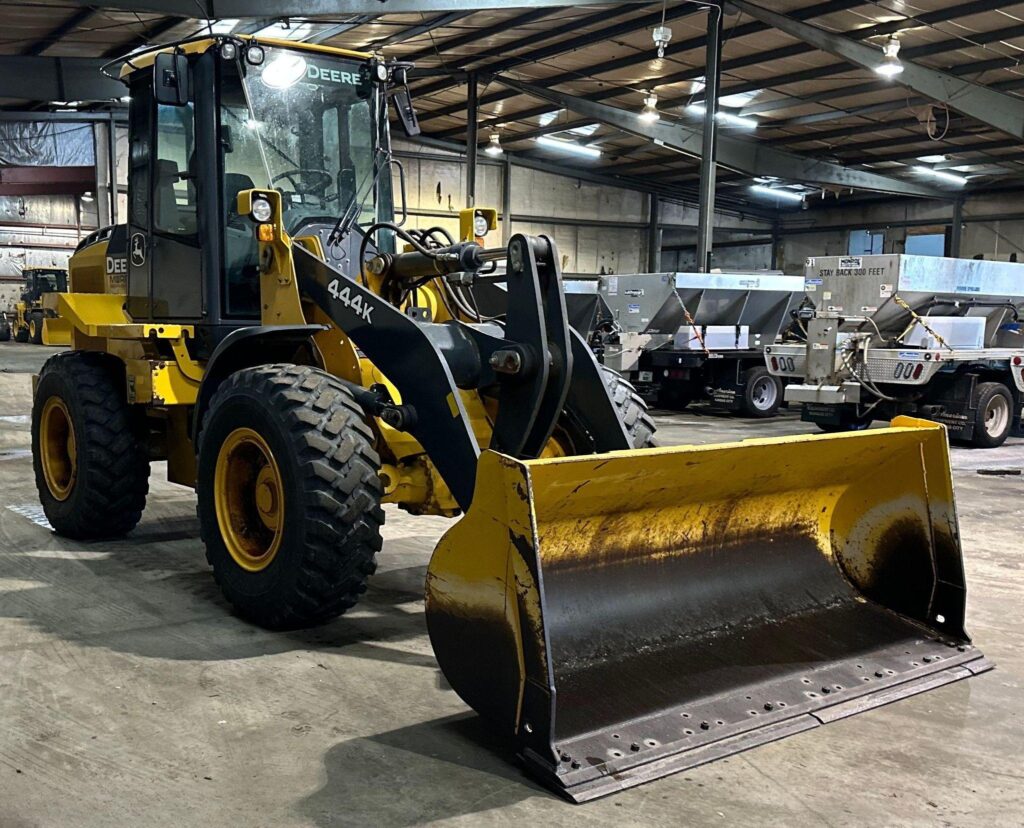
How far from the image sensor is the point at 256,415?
4.22 m

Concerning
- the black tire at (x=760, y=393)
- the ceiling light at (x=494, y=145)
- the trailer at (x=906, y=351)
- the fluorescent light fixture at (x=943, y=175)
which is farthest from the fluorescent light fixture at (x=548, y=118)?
the trailer at (x=906, y=351)

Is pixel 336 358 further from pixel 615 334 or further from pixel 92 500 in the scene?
pixel 615 334

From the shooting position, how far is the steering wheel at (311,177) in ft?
17.0

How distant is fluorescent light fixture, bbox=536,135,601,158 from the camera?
90.0ft

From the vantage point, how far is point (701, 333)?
1509 cm

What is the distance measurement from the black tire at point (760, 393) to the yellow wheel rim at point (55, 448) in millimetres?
10957

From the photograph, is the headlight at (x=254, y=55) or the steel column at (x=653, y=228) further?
the steel column at (x=653, y=228)

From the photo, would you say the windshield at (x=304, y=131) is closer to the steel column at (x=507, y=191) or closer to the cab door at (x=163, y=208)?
the cab door at (x=163, y=208)

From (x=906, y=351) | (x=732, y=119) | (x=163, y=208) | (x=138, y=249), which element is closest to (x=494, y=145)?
(x=732, y=119)

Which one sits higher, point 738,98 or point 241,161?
point 738,98

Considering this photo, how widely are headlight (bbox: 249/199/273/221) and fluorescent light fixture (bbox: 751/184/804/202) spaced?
92.2 feet

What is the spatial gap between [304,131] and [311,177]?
242mm

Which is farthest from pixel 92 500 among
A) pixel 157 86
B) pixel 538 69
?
pixel 538 69

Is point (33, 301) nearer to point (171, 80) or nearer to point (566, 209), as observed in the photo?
A: point (566, 209)
